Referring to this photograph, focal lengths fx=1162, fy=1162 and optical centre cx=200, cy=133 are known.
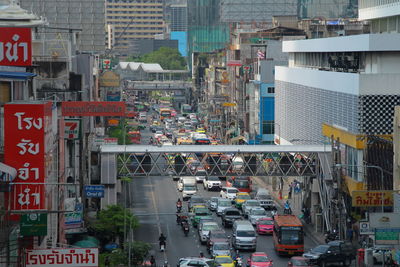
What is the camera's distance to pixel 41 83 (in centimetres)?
7469

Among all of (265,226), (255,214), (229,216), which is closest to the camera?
(265,226)

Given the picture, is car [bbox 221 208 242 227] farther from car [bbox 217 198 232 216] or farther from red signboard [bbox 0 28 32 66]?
red signboard [bbox 0 28 32 66]

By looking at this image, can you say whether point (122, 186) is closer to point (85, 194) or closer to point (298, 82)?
point (298, 82)

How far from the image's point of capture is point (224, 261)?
59344 millimetres

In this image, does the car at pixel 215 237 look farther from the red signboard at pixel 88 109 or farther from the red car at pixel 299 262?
the red signboard at pixel 88 109

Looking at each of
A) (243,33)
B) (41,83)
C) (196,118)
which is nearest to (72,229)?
(41,83)

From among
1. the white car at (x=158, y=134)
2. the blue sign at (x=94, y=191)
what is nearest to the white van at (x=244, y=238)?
the blue sign at (x=94, y=191)

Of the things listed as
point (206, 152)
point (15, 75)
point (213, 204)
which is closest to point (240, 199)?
point (213, 204)

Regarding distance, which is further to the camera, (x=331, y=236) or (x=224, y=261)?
(x=331, y=236)

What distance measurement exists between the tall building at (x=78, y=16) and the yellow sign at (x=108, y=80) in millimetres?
24034

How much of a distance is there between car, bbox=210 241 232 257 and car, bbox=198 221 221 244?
19.0 feet

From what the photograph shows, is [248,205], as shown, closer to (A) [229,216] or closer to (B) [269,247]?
(A) [229,216]

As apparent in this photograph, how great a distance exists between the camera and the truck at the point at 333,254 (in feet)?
203

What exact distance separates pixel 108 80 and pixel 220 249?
241 ft
